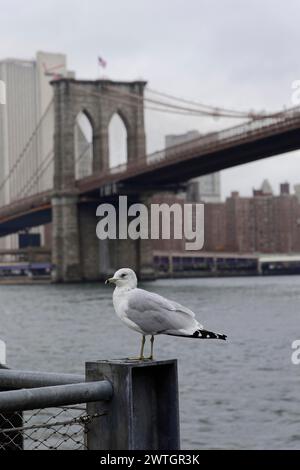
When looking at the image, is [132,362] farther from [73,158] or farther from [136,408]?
[73,158]

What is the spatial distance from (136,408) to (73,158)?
230ft

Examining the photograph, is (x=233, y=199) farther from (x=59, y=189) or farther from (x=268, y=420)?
(x=268, y=420)

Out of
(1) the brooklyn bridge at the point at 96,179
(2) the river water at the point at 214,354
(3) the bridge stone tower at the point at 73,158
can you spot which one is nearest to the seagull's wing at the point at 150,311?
(2) the river water at the point at 214,354

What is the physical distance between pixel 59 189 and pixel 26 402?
68.3 metres

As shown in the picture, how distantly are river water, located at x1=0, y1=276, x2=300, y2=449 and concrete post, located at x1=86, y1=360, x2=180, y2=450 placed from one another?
808cm

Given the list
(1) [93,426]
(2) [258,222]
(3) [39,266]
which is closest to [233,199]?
(2) [258,222]

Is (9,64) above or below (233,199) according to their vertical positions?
above

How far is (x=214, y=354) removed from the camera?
23.0 m

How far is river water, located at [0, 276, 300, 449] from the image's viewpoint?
1280cm

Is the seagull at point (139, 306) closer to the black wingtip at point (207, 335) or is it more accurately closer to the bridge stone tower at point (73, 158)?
the black wingtip at point (207, 335)

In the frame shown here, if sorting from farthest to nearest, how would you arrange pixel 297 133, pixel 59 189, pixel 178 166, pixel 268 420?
pixel 59 189
pixel 178 166
pixel 297 133
pixel 268 420

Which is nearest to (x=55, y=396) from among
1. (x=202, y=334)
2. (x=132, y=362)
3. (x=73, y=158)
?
(x=132, y=362)

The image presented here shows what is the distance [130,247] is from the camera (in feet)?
241

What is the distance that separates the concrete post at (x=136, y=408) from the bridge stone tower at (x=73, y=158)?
6386 cm
